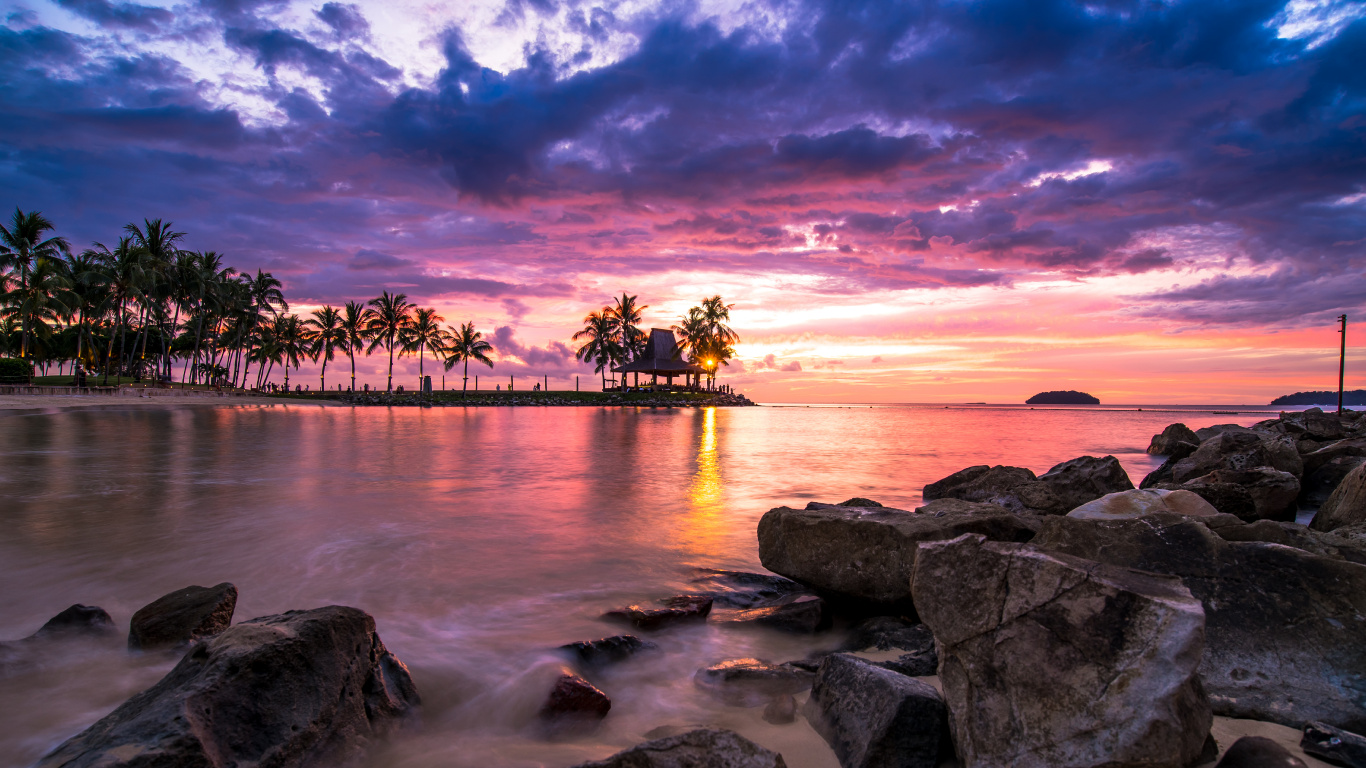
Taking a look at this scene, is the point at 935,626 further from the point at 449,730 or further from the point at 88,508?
the point at 88,508

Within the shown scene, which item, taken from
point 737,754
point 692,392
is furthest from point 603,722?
point 692,392

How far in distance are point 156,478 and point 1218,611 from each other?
14.0 meters

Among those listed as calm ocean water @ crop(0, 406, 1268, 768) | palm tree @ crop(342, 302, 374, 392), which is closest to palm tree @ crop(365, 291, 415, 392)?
palm tree @ crop(342, 302, 374, 392)

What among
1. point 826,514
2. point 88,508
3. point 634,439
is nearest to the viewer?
point 826,514

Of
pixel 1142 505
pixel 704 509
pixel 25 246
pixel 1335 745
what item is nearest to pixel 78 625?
pixel 1335 745

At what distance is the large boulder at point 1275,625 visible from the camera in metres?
2.57

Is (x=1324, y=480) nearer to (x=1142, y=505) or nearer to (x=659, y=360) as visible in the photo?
(x=1142, y=505)

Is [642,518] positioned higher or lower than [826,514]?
lower

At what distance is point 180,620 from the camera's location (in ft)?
11.8

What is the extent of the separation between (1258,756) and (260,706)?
3.53 m

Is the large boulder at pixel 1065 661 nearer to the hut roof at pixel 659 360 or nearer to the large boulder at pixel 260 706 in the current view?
the large boulder at pixel 260 706

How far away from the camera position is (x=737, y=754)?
7.14 ft

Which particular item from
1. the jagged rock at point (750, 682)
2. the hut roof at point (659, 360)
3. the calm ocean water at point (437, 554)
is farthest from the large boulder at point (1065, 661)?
the hut roof at point (659, 360)

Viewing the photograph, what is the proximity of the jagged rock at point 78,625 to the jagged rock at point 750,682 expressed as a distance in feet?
12.2
